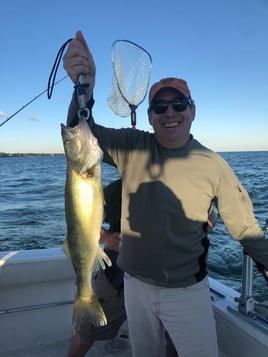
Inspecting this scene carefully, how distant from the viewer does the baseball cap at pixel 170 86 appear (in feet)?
8.35

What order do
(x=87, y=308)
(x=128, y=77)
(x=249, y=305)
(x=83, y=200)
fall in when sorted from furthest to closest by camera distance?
(x=128, y=77), (x=249, y=305), (x=87, y=308), (x=83, y=200)

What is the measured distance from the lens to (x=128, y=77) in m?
3.49

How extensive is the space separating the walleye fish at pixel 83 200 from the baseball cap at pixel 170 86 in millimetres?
775

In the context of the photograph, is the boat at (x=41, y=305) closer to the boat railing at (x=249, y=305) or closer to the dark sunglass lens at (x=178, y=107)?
the boat railing at (x=249, y=305)

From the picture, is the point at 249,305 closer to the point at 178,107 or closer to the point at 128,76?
the point at 178,107

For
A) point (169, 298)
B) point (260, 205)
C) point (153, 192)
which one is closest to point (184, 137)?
point (153, 192)

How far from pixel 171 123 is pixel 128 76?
1.21 m

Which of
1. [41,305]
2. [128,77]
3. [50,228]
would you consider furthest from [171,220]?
[50,228]

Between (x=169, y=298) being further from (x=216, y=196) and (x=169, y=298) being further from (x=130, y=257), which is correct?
(x=216, y=196)

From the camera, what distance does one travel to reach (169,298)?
2416 mm

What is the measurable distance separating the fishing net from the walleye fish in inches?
51.5

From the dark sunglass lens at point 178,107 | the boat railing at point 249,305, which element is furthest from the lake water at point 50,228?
the dark sunglass lens at point 178,107

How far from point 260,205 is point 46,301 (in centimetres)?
1204

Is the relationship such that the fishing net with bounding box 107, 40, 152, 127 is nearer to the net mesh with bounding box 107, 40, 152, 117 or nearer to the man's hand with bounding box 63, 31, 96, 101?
the net mesh with bounding box 107, 40, 152, 117
